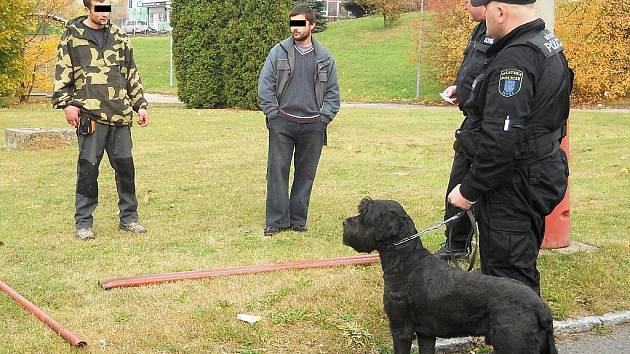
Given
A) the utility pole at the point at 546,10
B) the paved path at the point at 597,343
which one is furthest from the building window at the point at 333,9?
the paved path at the point at 597,343

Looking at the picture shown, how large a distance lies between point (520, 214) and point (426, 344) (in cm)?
86

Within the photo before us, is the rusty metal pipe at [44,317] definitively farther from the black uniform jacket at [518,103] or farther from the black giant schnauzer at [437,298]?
the black uniform jacket at [518,103]

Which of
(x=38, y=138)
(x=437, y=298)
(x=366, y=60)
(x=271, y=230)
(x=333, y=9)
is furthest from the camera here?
(x=333, y=9)

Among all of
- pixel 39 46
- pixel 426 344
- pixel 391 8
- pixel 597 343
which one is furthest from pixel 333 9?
pixel 426 344

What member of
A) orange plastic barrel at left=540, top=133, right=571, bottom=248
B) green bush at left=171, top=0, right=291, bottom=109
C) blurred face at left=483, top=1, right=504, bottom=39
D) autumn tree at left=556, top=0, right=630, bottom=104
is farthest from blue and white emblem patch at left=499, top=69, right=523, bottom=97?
autumn tree at left=556, top=0, right=630, bottom=104

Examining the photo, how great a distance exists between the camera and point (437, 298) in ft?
12.2

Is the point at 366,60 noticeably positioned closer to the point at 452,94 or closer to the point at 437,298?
the point at 452,94

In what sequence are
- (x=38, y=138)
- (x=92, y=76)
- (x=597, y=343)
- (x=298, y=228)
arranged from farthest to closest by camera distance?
(x=38, y=138) → (x=298, y=228) → (x=92, y=76) → (x=597, y=343)

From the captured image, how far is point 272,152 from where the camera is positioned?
7.06m

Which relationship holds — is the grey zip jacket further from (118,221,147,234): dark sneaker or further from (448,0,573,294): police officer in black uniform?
(448,0,573,294): police officer in black uniform

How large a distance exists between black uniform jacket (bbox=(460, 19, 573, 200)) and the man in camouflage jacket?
4.03 m

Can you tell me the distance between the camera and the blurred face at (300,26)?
677 centimetres

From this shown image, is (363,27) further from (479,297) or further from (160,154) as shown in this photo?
(479,297)

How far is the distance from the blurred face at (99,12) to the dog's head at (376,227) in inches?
150
